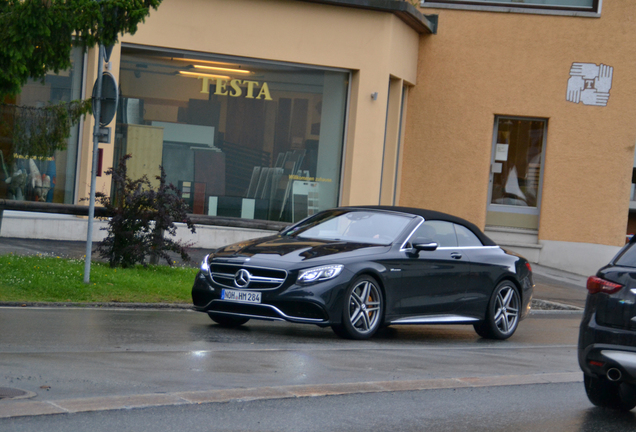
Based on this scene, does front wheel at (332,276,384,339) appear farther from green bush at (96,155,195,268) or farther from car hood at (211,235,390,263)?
green bush at (96,155,195,268)

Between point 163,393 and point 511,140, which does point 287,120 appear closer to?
point 511,140

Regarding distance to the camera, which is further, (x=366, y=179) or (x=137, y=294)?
(x=366, y=179)

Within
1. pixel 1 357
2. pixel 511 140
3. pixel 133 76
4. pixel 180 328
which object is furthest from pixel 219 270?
pixel 511 140

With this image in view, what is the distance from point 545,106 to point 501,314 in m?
11.7

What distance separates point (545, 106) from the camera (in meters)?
21.9

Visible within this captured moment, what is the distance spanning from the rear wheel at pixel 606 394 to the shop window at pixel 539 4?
1605cm

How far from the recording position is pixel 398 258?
10.0m

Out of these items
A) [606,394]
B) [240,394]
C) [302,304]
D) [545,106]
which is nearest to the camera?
[240,394]

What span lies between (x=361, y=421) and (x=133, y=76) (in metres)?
14.4

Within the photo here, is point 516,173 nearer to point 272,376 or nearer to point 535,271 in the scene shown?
point 535,271

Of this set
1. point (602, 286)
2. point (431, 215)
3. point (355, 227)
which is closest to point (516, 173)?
point (431, 215)

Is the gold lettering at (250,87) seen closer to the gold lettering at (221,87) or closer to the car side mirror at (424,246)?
the gold lettering at (221,87)

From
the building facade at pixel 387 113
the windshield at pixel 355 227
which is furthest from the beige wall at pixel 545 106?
the windshield at pixel 355 227

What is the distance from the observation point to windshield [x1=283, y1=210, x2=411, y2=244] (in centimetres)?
1036
